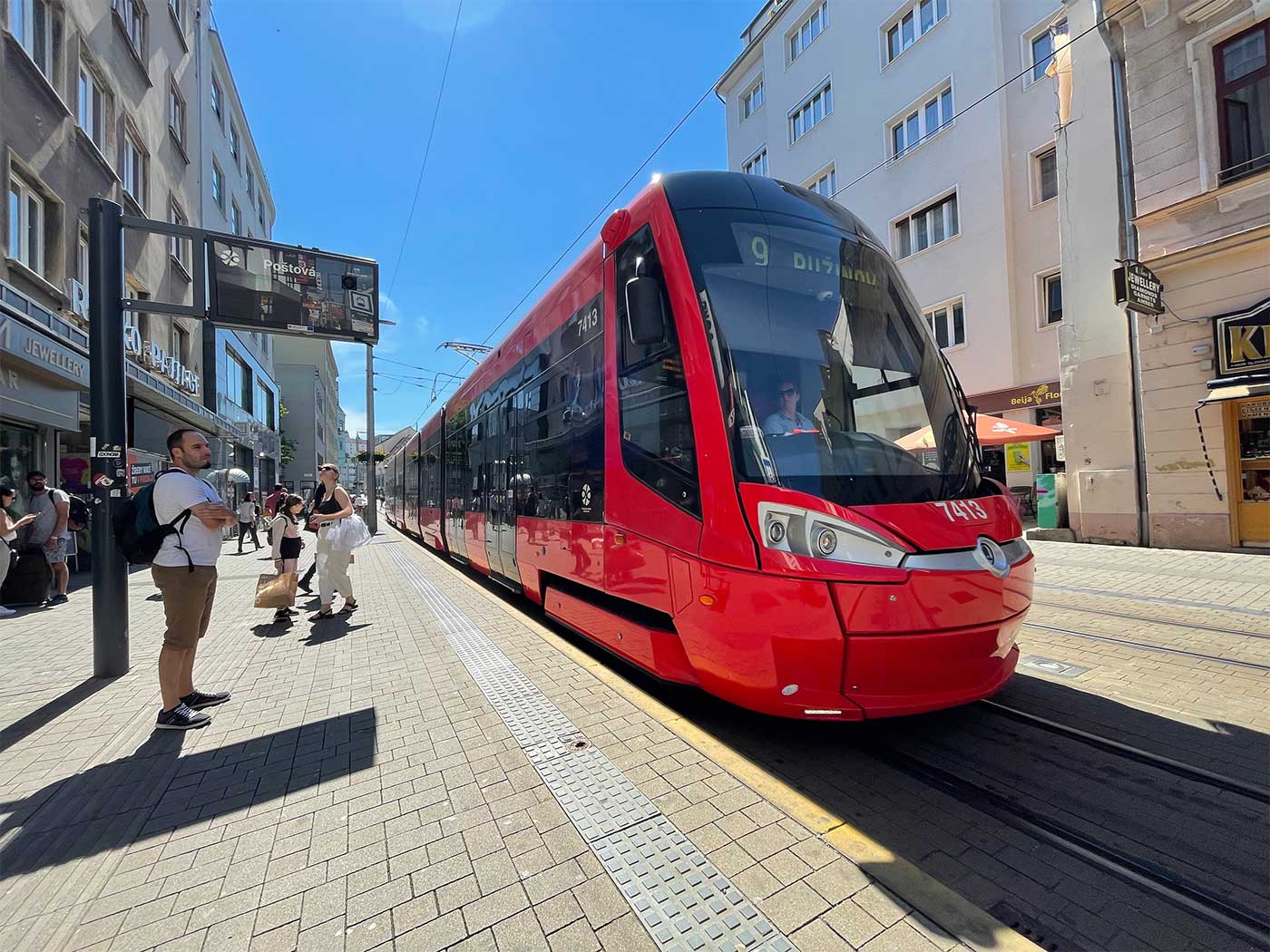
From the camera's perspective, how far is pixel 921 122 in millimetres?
17547

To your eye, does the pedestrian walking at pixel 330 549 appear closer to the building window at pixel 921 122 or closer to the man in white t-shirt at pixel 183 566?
the man in white t-shirt at pixel 183 566

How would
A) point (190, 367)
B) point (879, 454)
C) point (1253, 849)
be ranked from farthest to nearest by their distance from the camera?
point (190, 367), point (879, 454), point (1253, 849)

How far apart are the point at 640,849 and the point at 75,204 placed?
579 inches

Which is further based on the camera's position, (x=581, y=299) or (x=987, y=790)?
(x=581, y=299)

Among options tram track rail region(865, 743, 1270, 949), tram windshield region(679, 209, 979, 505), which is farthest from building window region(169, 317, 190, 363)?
tram track rail region(865, 743, 1270, 949)

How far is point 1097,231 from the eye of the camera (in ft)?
39.5

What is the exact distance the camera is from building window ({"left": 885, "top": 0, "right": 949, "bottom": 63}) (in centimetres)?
1678

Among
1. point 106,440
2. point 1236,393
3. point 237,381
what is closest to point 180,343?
point 237,381

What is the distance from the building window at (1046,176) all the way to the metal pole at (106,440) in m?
18.3

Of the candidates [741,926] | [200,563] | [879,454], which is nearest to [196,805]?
[200,563]

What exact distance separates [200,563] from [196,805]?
4.92ft

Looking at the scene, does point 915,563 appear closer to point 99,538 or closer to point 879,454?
point 879,454

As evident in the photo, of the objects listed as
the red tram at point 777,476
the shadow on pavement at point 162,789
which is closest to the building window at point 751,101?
the red tram at point 777,476

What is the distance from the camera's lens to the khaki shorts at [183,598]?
3.61 metres
